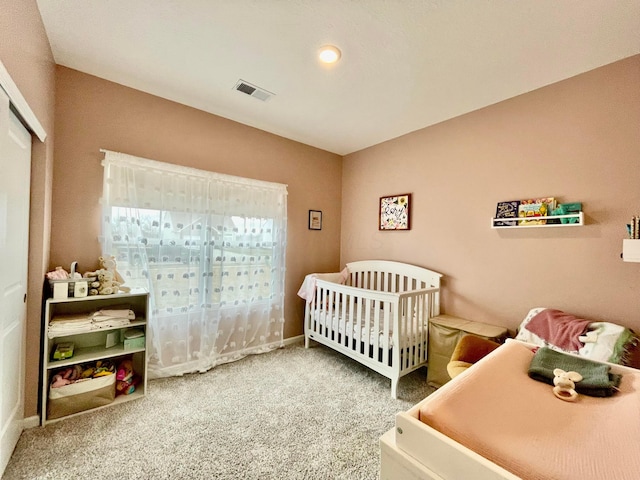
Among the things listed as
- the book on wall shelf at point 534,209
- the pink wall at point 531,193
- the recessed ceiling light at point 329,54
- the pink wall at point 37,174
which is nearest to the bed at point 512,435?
the pink wall at point 531,193

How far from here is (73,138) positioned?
6.68 feet

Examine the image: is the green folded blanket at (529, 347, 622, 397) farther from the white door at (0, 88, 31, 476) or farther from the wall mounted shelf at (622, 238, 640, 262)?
the white door at (0, 88, 31, 476)

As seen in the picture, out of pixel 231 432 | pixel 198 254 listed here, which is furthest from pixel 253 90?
pixel 231 432

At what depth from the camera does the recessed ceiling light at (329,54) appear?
5.70 feet

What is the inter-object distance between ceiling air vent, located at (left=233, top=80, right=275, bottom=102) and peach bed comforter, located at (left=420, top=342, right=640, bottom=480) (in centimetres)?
241

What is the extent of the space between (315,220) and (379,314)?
1577 mm

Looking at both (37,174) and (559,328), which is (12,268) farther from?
(559,328)

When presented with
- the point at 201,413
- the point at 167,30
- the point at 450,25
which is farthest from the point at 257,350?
the point at 450,25

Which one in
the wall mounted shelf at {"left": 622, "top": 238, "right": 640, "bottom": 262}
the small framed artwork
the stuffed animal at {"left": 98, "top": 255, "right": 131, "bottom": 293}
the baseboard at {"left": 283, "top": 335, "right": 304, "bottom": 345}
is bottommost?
the baseboard at {"left": 283, "top": 335, "right": 304, "bottom": 345}

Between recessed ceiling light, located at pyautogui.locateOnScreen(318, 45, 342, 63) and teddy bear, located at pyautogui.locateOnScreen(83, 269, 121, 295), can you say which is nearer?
recessed ceiling light, located at pyautogui.locateOnScreen(318, 45, 342, 63)

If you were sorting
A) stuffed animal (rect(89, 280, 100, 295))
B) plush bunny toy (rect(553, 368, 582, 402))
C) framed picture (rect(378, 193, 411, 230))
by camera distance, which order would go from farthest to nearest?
framed picture (rect(378, 193, 411, 230)) < stuffed animal (rect(89, 280, 100, 295)) < plush bunny toy (rect(553, 368, 582, 402))

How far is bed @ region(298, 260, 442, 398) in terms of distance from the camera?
2.21m

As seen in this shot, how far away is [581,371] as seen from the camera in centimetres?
110

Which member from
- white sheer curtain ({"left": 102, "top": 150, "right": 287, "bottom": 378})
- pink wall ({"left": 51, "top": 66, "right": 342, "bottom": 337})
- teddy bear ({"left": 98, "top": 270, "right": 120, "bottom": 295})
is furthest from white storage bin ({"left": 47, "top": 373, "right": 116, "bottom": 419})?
pink wall ({"left": 51, "top": 66, "right": 342, "bottom": 337})
